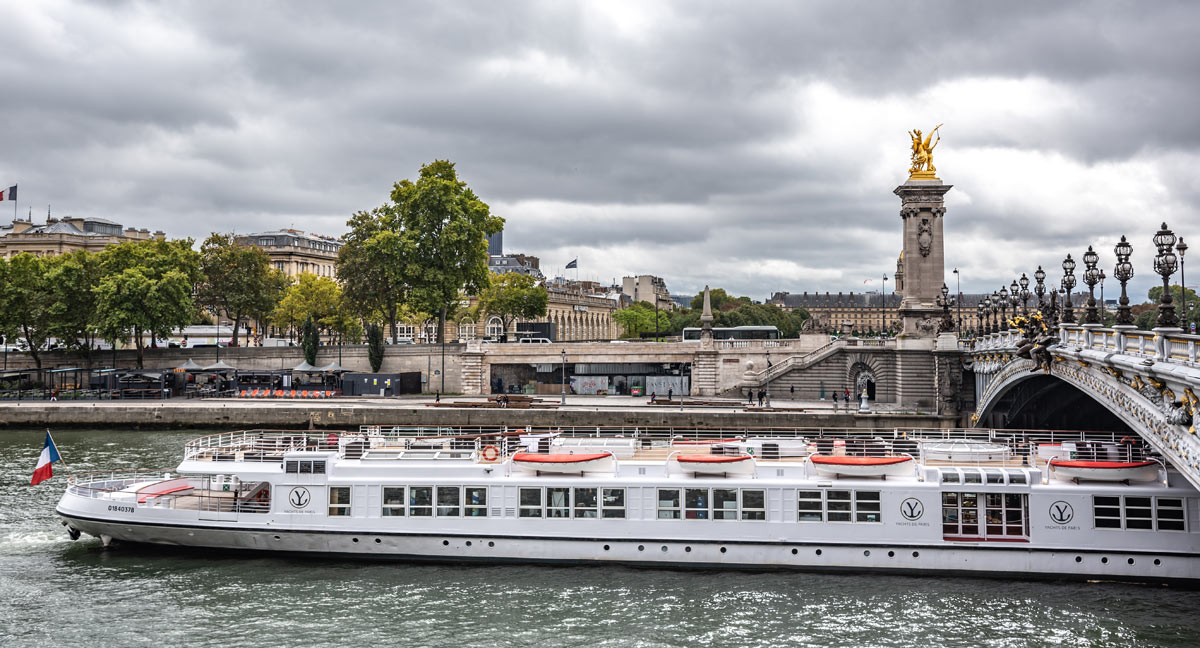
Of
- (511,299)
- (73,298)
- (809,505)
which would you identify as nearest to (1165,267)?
Answer: (809,505)

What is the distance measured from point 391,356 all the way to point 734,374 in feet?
99.3

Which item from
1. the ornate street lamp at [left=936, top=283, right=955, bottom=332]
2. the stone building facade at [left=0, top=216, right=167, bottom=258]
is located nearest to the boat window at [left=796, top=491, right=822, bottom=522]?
the ornate street lamp at [left=936, top=283, right=955, bottom=332]

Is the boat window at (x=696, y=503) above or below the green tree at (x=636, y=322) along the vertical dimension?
below

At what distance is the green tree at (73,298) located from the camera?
80.5 meters

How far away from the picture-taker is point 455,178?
82.3 metres

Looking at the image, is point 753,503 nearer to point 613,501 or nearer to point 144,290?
point 613,501

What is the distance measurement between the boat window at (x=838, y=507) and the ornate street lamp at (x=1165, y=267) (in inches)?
382

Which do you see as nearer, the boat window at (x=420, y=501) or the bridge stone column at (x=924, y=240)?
the boat window at (x=420, y=501)

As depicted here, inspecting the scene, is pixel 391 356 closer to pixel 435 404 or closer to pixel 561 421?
pixel 435 404

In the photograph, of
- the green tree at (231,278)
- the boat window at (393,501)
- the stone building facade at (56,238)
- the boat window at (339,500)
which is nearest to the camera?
the boat window at (393,501)

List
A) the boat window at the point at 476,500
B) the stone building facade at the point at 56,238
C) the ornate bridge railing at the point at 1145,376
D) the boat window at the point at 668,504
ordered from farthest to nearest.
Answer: the stone building facade at the point at 56,238 < the boat window at the point at 476,500 < the boat window at the point at 668,504 < the ornate bridge railing at the point at 1145,376

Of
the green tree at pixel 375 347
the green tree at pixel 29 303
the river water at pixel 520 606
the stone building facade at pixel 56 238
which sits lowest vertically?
the river water at pixel 520 606

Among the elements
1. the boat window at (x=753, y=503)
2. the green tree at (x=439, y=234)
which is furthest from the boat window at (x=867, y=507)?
the green tree at (x=439, y=234)

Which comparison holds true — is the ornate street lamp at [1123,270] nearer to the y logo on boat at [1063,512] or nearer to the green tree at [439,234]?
the y logo on boat at [1063,512]
